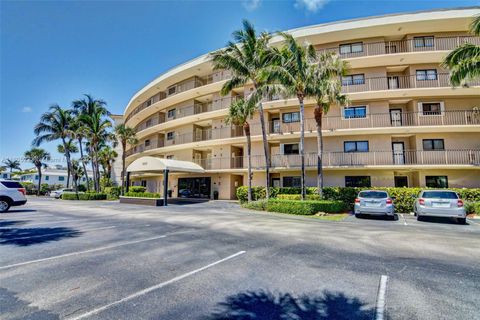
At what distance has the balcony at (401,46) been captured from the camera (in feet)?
66.6

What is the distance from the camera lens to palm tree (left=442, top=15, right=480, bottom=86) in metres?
12.3

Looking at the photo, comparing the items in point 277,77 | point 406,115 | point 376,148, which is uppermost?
point 277,77

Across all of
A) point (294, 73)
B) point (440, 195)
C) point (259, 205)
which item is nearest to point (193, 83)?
point (294, 73)

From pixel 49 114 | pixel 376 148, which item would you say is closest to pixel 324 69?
pixel 376 148

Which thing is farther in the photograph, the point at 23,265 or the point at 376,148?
the point at 376,148

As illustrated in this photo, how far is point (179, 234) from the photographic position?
8547 mm

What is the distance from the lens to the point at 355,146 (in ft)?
70.7

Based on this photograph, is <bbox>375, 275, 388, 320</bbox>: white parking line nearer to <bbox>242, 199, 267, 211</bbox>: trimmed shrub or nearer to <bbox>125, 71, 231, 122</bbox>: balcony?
<bbox>242, 199, 267, 211</bbox>: trimmed shrub

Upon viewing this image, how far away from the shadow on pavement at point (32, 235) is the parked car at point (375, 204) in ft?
44.1

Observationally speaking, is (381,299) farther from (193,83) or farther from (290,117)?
(193,83)

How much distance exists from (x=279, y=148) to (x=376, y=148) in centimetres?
858

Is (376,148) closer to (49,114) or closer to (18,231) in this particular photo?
(18,231)

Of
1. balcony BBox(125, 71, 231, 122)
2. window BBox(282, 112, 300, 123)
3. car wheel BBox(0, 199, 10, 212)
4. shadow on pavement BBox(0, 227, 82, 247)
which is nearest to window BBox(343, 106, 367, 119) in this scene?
window BBox(282, 112, 300, 123)

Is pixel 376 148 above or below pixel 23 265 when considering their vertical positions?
above
